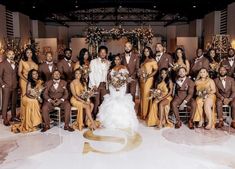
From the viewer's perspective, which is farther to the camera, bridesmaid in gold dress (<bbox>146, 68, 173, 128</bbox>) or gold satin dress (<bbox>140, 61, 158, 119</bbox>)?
gold satin dress (<bbox>140, 61, 158, 119</bbox>)

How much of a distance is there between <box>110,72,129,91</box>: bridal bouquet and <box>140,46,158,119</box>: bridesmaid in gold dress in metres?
0.52

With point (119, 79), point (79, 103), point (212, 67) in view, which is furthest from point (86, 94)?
point (212, 67)

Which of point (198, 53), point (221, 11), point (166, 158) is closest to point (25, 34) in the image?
point (221, 11)

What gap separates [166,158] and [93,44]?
314 inches

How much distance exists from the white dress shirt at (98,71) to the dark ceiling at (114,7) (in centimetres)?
602

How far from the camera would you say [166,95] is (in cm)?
602

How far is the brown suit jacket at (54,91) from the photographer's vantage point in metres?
5.89

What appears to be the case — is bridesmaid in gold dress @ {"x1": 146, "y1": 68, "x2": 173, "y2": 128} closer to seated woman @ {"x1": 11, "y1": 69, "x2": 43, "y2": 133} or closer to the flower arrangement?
the flower arrangement

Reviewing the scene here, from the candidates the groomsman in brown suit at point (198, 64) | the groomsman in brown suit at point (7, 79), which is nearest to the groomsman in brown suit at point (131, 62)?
the groomsman in brown suit at point (198, 64)

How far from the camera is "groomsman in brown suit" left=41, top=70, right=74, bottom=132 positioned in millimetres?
5812

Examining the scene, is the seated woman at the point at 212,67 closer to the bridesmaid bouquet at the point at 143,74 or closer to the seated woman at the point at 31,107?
the bridesmaid bouquet at the point at 143,74

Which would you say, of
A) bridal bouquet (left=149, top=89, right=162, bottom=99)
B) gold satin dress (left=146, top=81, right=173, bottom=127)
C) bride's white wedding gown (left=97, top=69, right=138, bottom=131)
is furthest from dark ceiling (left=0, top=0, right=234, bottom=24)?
bridal bouquet (left=149, top=89, right=162, bottom=99)

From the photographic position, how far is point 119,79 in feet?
19.8

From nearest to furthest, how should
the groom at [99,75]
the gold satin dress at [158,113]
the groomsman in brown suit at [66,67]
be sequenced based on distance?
the gold satin dress at [158,113] → the groom at [99,75] → the groomsman in brown suit at [66,67]
